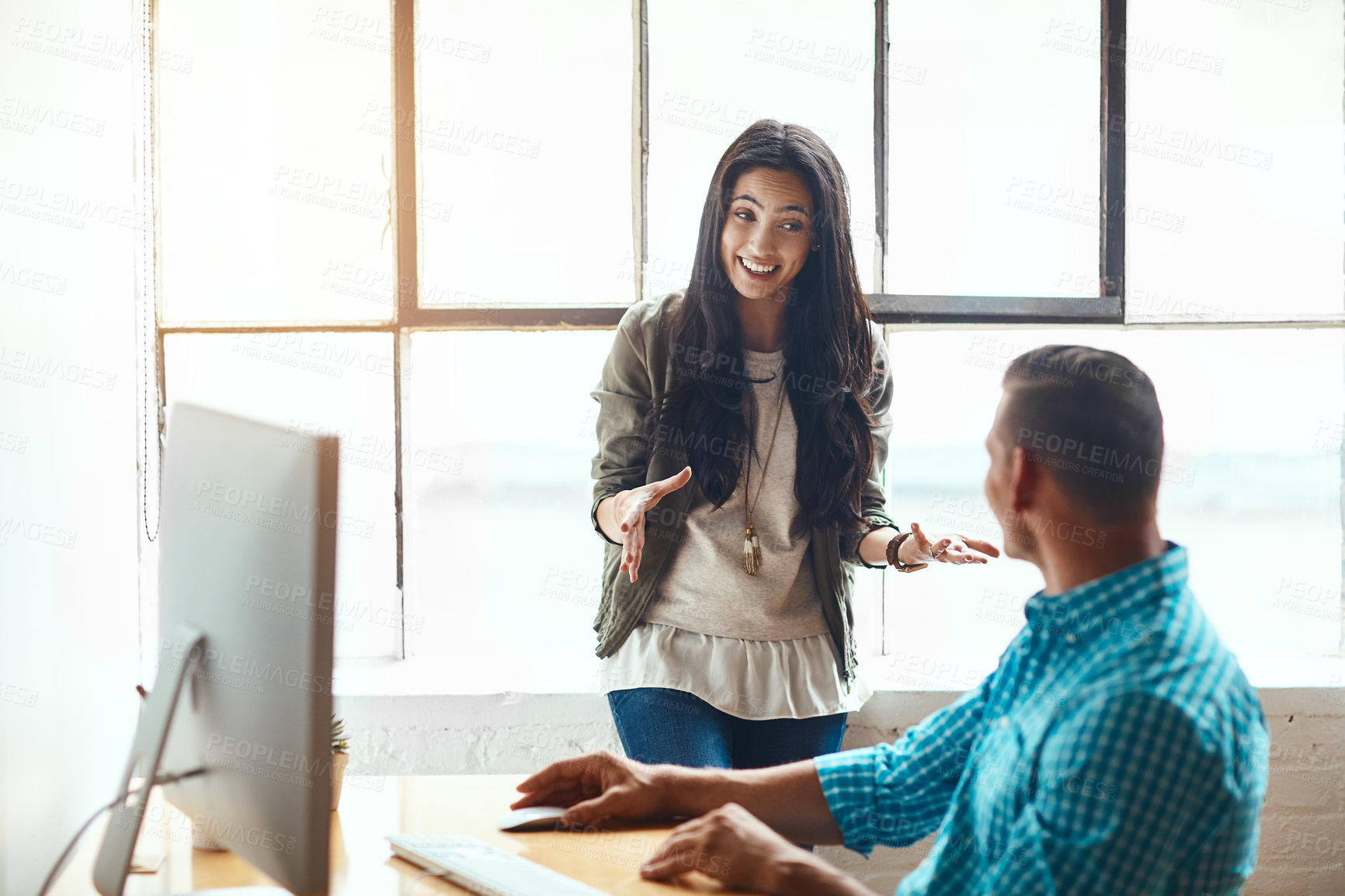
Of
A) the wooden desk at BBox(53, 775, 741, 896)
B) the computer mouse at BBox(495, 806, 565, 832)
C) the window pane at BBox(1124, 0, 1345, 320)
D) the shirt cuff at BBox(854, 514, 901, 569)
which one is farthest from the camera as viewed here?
the window pane at BBox(1124, 0, 1345, 320)

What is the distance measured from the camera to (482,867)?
1.08 m

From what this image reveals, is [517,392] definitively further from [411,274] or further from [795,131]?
[795,131]

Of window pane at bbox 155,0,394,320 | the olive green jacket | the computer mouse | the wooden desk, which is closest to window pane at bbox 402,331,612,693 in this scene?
window pane at bbox 155,0,394,320

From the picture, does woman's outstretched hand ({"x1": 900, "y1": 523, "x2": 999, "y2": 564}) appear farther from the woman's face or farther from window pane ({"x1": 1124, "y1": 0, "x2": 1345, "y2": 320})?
window pane ({"x1": 1124, "y1": 0, "x2": 1345, "y2": 320})

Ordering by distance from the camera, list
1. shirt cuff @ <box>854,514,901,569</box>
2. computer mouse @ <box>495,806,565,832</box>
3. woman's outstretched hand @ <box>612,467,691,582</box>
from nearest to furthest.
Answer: computer mouse @ <box>495,806,565,832</box> < woman's outstretched hand @ <box>612,467,691,582</box> < shirt cuff @ <box>854,514,901,569</box>

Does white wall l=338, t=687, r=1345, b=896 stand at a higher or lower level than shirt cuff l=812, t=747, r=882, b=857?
lower

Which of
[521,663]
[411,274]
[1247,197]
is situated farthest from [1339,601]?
[411,274]

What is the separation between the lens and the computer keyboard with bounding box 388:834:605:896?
1.03 metres

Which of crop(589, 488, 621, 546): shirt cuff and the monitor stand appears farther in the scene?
crop(589, 488, 621, 546): shirt cuff

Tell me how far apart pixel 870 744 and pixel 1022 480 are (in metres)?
1.30

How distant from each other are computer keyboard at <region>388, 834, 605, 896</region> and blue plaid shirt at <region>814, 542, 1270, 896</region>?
0.39 meters

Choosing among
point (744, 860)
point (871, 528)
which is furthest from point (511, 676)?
point (744, 860)

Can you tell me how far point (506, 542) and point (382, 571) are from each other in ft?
1.02

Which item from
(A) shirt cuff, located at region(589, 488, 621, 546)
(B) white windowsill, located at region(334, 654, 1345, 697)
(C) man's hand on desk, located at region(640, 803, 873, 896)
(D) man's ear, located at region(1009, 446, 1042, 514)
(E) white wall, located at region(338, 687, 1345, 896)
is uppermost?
(D) man's ear, located at region(1009, 446, 1042, 514)
